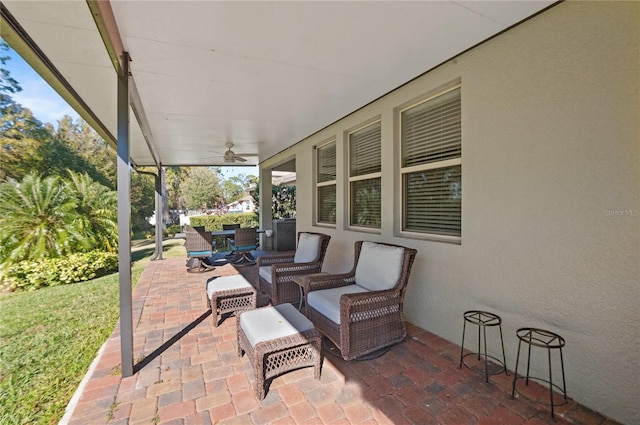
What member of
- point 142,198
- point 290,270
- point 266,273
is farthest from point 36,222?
point 142,198

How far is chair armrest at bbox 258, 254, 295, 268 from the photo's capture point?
471 centimetres

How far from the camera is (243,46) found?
264 cm

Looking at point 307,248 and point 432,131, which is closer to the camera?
point 432,131

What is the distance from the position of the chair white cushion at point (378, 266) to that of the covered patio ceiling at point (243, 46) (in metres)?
2.01

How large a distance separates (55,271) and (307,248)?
5732 mm

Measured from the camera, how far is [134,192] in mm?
18719

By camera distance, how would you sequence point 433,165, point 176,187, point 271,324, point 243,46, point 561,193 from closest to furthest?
point 561,193 < point 271,324 < point 243,46 < point 433,165 < point 176,187

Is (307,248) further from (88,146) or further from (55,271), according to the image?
(88,146)

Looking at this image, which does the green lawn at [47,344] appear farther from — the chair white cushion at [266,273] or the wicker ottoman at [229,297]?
the chair white cushion at [266,273]

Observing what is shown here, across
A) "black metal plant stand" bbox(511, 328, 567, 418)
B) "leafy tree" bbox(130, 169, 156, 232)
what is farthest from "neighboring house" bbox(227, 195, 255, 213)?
"black metal plant stand" bbox(511, 328, 567, 418)

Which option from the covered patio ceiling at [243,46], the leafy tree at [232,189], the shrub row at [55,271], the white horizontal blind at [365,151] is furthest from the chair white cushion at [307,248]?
the leafy tree at [232,189]

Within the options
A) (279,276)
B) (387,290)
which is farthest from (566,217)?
(279,276)

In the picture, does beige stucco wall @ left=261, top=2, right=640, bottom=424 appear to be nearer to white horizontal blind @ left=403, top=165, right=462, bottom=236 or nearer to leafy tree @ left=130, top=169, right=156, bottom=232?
white horizontal blind @ left=403, top=165, right=462, bottom=236

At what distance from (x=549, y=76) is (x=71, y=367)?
4.88 meters
